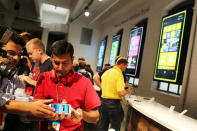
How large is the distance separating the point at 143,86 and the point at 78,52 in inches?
253

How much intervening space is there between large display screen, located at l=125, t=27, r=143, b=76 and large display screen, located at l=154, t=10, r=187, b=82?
1335 millimetres

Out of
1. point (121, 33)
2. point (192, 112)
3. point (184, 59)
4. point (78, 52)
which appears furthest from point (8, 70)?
point (78, 52)

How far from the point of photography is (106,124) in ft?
10.9

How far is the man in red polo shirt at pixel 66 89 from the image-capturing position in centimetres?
133

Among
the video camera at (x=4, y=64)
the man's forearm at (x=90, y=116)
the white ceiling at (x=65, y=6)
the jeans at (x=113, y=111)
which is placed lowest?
the jeans at (x=113, y=111)

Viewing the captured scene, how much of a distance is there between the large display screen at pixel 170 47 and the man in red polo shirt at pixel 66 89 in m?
2.52

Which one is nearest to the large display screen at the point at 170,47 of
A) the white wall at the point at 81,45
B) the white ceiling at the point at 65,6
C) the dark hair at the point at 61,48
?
the dark hair at the point at 61,48

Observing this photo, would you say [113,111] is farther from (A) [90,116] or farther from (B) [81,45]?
(B) [81,45]

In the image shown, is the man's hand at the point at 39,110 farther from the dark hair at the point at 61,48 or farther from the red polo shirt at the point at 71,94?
the dark hair at the point at 61,48

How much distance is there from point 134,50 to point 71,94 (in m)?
4.46

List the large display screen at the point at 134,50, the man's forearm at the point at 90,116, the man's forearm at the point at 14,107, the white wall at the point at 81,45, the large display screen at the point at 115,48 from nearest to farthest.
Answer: the man's forearm at the point at 14,107
the man's forearm at the point at 90,116
the large display screen at the point at 134,50
the large display screen at the point at 115,48
the white wall at the point at 81,45

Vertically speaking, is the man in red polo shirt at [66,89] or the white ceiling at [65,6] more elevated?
the white ceiling at [65,6]

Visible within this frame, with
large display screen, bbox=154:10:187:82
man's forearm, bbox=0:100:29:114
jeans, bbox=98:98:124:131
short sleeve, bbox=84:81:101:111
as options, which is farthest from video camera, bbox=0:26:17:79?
large display screen, bbox=154:10:187:82

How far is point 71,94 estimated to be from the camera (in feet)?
4.40
